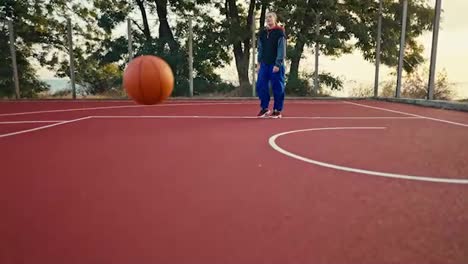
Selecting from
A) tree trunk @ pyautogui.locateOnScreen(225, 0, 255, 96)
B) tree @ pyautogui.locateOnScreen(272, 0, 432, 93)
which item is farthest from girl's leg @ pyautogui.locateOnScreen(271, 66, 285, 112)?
tree @ pyautogui.locateOnScreen(272, 0, 432, 93)

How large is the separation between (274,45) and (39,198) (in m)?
4.93

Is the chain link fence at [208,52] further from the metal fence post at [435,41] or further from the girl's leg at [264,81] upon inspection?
the girl's leg at [264,81]

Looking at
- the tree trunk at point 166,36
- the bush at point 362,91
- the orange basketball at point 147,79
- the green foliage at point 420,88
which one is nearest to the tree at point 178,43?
the tree trunk at point 166,36

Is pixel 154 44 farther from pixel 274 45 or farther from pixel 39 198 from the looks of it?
pixel 39 198

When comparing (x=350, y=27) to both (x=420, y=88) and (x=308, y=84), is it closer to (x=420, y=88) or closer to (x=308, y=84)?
(x=308, y=84)

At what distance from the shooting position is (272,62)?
6637mm

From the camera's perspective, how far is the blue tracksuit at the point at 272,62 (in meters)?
6.39

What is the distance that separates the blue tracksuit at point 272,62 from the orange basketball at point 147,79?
6.86 feet

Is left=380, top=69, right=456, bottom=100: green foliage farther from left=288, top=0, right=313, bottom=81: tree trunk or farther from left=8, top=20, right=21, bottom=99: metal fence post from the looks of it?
left=8, top=20, right=21, bottom=99: metal fence post

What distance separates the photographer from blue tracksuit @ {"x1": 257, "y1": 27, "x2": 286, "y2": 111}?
6.39 metres

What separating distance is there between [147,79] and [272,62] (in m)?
2.49

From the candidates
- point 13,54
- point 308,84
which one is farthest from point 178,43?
point 13,54

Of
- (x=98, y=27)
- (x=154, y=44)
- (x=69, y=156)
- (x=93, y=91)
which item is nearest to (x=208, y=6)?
(x=154, y=44)

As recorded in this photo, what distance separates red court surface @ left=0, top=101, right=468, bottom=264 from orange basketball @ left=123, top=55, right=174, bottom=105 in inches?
27.1
